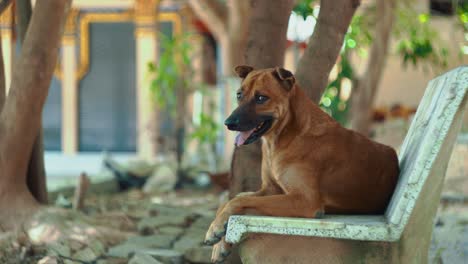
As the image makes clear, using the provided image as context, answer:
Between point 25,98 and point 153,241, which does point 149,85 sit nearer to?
point 25,98

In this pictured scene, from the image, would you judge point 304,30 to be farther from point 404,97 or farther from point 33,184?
point 33,184

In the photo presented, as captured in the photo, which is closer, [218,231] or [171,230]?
[218,231]

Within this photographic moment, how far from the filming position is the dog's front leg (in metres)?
2.88

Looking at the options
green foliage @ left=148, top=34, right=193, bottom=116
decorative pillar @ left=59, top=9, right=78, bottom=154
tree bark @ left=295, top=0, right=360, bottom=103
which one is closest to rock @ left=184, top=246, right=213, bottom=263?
tree bark @ left=295, top=0, right=360, bottom=103

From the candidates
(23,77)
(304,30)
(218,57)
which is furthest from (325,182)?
(218,57)

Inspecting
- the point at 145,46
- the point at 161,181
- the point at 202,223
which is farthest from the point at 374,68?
the point at 145,46

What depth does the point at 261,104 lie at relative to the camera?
124 inches

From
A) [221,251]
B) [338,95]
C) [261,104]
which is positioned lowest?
[338,95]

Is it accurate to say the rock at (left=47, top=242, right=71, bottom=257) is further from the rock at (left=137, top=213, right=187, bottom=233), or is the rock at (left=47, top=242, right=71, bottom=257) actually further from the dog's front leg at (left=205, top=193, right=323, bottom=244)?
the dog's front leg at (left=205, top=193, right=323, bottom=244)

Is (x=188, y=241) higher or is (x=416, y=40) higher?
(x=416, y=40)

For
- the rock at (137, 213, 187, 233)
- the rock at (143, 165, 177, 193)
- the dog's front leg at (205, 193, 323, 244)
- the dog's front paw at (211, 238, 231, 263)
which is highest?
the dog's front leg at (205, 193, 323, 244)

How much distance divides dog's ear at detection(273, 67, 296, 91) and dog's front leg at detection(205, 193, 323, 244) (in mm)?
485

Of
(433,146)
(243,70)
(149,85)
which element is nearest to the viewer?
(433,146)

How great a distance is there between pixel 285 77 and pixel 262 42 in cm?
145
